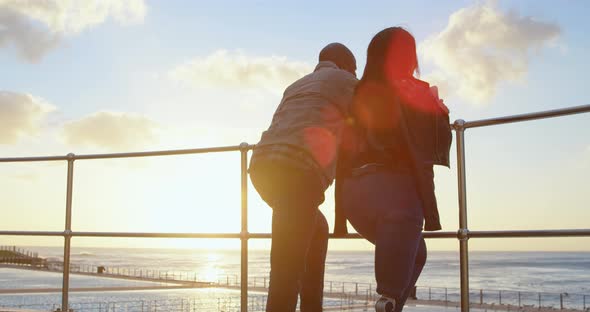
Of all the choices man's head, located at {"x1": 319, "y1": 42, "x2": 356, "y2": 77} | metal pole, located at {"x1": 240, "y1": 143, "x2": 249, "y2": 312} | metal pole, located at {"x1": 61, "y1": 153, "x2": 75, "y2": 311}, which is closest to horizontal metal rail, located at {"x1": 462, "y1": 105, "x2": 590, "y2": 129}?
man's head, located at {"x1": 319, "y1": 42, "x2": 356, "y2": 77}

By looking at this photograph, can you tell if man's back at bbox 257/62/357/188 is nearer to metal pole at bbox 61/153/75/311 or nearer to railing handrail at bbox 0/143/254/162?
railing handrail at bbox 0/143/254/162

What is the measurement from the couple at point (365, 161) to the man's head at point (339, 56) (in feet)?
0.37

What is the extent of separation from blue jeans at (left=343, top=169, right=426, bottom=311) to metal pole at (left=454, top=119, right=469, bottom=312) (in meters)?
0.63

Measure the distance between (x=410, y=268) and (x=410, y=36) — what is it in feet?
2.34

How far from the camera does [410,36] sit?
1.94 meters

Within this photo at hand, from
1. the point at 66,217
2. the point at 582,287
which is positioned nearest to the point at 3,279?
the point at 582,287

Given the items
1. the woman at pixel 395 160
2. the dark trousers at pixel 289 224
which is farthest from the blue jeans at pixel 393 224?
the dark trousers at pixel 289 224

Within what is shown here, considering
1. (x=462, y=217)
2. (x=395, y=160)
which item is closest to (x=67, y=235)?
(x=462, y=217)

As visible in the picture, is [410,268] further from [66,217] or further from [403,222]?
[66,217]

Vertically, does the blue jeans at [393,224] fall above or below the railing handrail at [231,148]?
below

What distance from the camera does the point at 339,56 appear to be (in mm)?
2221

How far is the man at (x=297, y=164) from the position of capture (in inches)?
75.9

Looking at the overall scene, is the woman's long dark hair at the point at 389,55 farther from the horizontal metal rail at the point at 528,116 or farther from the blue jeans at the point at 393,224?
the horizontal metal rail at the point at 528,116

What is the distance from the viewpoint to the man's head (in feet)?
7.28
